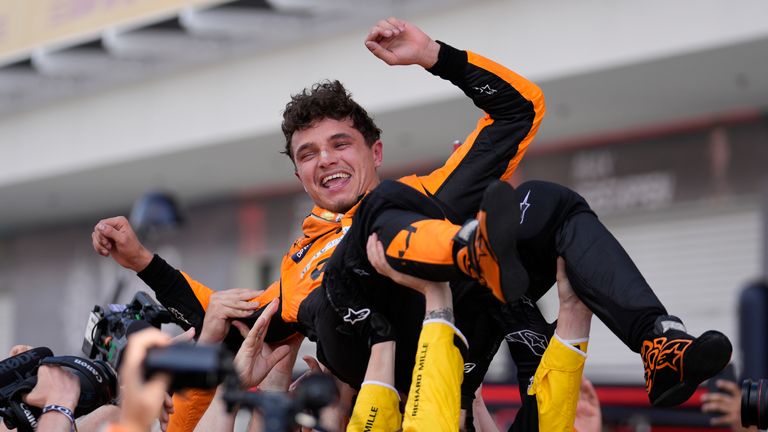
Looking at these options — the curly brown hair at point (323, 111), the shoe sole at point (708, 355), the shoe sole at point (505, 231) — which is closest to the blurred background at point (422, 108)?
the curly brown hair at point (323, 111)

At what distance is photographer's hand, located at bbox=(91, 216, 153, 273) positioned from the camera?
4098 millimetres

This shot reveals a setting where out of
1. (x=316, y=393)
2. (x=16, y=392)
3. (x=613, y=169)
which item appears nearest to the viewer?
(x=316, y=393)

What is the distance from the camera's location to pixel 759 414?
3016mm

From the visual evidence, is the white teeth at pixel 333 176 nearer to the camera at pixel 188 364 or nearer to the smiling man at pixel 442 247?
the smiling man at pixel 442 247

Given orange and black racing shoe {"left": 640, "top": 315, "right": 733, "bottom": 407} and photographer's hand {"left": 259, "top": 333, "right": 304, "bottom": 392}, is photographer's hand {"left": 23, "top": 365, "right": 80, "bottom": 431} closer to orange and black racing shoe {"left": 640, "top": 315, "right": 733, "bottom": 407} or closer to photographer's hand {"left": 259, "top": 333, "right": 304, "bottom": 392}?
photographer's hand {"left": 259, "top": 333, "right": 304, "bottom": 392}

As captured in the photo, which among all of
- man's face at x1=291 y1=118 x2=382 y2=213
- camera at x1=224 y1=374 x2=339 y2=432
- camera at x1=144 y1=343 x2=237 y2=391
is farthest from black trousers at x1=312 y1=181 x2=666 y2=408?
camera at x1=144 y1=343 x2=237 y2=391

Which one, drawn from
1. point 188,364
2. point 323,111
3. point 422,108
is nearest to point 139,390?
point 188,364

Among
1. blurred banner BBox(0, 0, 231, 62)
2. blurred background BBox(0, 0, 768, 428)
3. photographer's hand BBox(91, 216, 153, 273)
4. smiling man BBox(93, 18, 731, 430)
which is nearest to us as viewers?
smiling man BBox(93, 18, 731, 430)

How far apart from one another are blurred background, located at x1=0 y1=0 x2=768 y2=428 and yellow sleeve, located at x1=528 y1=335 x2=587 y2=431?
4.63 meters

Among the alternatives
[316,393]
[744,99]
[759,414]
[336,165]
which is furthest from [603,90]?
[316,393]

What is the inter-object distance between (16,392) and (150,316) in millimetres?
612

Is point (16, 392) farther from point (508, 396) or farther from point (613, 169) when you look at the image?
point (613, 169)

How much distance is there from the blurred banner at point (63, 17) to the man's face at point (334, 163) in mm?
5887

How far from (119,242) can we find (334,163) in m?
0.84
